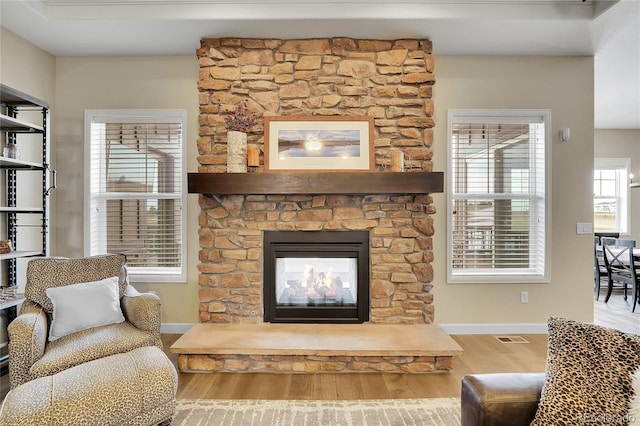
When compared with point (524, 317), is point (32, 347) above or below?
above

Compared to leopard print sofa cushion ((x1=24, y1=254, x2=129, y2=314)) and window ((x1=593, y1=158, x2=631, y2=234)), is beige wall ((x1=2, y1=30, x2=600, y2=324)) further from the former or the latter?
window ((x1=593, y1=158, x2=631, y2=234))

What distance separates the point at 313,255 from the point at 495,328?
2.01m

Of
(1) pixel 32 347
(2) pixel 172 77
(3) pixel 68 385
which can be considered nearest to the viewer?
(3) pixel 68 385

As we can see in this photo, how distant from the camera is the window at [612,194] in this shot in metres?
6.36

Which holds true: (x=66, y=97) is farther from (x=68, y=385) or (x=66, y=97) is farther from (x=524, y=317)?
(x=524, y=317)

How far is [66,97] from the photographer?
360 cm

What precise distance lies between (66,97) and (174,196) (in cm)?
149

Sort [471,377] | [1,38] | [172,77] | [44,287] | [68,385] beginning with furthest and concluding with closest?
[172,77], [1,38], [44,287], [68,385], [471,377]

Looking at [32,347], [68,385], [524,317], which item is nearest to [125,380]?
[68,385]

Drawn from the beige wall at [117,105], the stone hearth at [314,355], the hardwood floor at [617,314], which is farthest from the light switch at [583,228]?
the beige wall at [117,105]

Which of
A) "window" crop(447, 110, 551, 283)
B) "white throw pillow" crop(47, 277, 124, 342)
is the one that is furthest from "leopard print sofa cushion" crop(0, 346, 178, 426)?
"window" crop(447, 110, 551, 283)

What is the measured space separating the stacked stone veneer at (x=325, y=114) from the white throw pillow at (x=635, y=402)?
207 cm

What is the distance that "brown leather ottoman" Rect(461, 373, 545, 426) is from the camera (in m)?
1.28

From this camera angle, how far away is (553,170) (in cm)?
360
